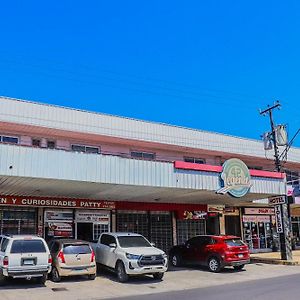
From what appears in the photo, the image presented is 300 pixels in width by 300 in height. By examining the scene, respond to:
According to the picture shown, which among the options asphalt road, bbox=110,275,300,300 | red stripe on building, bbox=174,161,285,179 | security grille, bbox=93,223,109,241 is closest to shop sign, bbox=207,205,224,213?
red stripe on building, bbox=174,161,285,179

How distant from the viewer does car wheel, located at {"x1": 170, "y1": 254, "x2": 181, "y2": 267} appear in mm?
23178

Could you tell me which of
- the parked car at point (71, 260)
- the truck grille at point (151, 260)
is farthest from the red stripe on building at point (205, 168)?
the parked car at point (71, 260)

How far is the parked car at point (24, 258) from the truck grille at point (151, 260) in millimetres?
3608

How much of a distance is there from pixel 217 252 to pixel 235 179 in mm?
3958

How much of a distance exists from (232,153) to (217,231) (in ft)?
19.5

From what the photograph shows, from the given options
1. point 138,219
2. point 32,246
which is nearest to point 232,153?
point 138,219

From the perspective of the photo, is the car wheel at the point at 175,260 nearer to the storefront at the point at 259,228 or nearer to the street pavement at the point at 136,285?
the street pavement at the point at 136,285

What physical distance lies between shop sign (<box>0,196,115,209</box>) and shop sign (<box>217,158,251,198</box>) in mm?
7512

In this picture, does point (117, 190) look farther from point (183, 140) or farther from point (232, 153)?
point (232, 153)

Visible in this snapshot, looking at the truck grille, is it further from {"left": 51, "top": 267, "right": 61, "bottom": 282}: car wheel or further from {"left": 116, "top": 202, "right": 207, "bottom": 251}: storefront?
{"left": 116, "top": 202, "right": 207, "bottom": 251}: storefront

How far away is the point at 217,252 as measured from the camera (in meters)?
20.5

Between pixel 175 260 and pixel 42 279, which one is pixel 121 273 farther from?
pixel 175 260

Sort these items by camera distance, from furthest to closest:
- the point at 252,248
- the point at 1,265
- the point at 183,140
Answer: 1. the point at 252,248
2. the point at 183,140
3. the point at 1,265

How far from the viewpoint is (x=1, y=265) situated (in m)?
14.9
